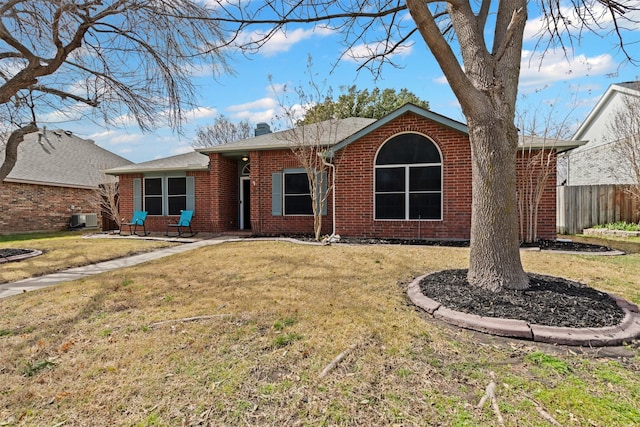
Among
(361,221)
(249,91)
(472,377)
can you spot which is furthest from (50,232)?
(472,377)

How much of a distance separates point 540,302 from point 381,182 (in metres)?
6.68

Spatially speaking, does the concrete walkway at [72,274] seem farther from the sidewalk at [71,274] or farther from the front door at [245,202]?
the front door at [245,202]

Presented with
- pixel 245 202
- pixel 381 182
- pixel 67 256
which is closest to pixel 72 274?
pixel 67 256

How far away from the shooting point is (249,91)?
27.1ft

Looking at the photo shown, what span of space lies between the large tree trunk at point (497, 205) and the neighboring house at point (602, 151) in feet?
42.5

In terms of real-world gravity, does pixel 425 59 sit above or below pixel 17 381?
above

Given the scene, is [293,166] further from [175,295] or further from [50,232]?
[50,232]

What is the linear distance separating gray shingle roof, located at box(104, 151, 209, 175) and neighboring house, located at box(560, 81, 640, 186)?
15.6 m

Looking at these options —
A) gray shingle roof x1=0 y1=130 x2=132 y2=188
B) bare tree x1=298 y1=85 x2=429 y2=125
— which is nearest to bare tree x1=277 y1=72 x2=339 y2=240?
gray shingle roof x1=0 y1=130 x2=132 y2=188

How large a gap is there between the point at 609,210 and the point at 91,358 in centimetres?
1606

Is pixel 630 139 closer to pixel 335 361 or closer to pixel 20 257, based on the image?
pixel 335 361

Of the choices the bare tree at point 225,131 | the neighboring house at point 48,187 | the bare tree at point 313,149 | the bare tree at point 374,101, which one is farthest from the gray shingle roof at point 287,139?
the bare tree at point 225,131

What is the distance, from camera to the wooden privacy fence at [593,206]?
12.1 m

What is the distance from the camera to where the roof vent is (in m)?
15.5
